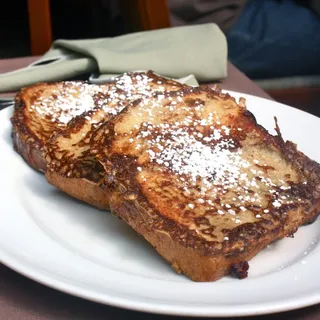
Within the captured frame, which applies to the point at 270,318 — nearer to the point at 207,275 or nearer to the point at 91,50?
the point at 207,275

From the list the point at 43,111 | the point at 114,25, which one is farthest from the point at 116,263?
the point at 114,25

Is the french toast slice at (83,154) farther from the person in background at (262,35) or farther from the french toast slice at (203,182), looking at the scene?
the person in background at (262,35)

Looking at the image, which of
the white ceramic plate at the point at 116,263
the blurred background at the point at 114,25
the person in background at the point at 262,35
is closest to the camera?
the white ceramic plate at the point at 116,263

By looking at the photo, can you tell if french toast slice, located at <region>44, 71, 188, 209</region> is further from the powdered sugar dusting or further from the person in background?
the person in background

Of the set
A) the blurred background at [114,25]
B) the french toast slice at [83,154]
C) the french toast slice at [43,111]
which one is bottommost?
the blurred background at [114,25]

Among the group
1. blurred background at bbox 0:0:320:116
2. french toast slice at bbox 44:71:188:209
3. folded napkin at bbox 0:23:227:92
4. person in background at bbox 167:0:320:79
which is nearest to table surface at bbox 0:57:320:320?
french toast slice at bbox 44:71:188:209

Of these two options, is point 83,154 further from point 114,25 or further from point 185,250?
point 114,25

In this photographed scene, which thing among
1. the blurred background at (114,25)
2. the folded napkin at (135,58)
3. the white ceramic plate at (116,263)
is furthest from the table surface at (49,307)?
the blurred background at (114,25)
